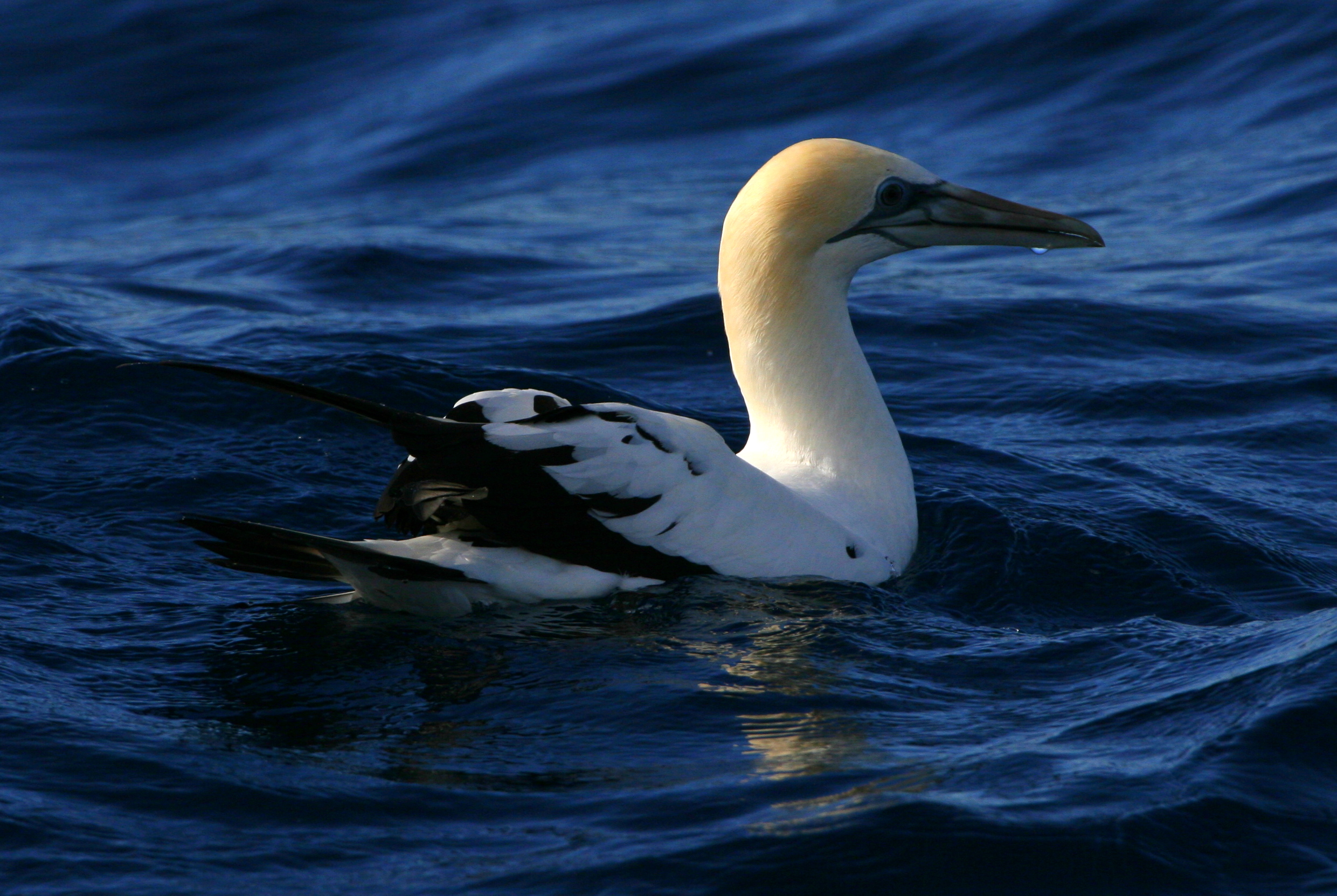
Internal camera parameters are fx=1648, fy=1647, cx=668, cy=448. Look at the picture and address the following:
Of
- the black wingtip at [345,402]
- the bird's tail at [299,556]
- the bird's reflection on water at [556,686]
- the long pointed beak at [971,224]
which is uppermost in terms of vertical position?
the long pointed beak at [971,224]

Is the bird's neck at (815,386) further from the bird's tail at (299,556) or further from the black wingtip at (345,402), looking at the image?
the bird's tail at (299,556)

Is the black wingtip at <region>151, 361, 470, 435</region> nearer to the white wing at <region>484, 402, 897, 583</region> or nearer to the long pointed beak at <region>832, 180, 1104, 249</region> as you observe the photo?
the white wing at <region>484, 402, 897, 583</region>

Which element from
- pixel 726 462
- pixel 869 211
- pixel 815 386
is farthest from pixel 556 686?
pixel 869 211

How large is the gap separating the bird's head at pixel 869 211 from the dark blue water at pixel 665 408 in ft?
4.01

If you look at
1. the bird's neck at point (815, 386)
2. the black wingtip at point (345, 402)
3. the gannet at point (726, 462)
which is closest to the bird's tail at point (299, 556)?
the gannet at point (726, 462)

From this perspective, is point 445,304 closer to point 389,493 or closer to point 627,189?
point 627,189

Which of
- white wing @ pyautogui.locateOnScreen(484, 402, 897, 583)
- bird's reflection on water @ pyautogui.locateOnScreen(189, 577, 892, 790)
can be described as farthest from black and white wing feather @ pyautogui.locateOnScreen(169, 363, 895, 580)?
bird's reflection on water @ pyautogui.locateOnScreen(189, 577, 892, 790)

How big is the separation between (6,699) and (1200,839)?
3.33 metres

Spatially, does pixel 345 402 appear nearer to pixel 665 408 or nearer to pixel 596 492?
pixel 596 492

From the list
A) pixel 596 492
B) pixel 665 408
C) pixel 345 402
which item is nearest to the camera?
pixel 345 402

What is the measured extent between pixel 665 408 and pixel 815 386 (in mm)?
2333

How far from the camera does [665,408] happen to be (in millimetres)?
8820

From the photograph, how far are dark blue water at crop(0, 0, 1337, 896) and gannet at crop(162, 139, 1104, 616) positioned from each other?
0.19 metres

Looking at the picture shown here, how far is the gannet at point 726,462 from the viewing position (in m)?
5.36
